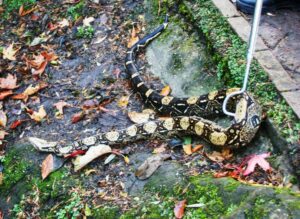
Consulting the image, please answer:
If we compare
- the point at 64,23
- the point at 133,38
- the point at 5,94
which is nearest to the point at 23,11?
the point at 64,23

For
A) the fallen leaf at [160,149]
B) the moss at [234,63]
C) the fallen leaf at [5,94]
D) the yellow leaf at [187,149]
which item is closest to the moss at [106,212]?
the fallen leaf at [160,149]

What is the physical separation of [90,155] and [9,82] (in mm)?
2416

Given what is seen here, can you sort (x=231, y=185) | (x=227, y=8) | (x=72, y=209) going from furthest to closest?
(x=227, y=8) < (x=72, y=209) < (x=231, y=185)

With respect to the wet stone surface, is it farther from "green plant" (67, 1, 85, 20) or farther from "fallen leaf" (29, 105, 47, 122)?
"green plant" (67, 1, 85, 20)

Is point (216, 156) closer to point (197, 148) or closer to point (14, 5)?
point (197, 148)

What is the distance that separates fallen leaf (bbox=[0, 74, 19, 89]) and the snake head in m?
1.54

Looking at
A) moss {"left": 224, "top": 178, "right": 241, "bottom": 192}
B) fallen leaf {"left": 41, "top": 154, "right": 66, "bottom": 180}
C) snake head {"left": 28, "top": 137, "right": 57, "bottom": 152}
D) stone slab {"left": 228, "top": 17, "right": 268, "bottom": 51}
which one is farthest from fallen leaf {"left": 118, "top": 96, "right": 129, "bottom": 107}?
moss {"left": 224, "top": 178, "right": 241, "bottom": 192}

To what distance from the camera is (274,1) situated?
5852 millimetres

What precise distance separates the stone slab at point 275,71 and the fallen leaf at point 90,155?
6.46 ft

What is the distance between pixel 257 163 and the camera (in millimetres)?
4074

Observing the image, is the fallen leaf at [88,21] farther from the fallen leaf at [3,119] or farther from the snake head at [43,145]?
the snake head at [43,145]

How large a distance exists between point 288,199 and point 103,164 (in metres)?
2.22

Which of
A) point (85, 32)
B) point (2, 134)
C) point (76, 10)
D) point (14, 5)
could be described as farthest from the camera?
point (14, 5)

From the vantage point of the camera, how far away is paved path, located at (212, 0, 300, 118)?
456 cm
